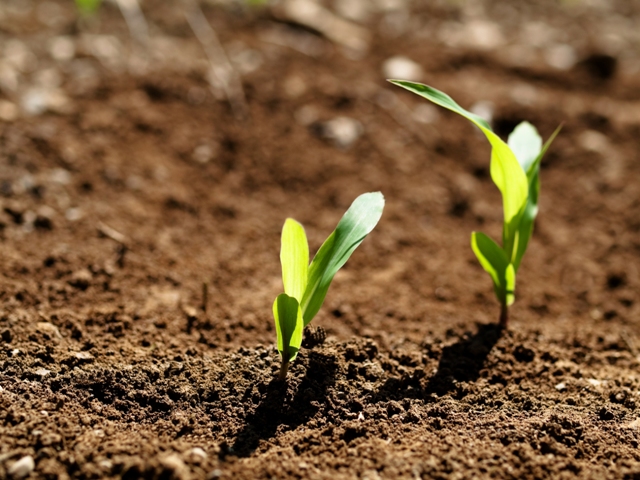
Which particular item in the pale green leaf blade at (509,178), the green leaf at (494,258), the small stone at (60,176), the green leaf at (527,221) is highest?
the pale green leaf blade at (509,178)

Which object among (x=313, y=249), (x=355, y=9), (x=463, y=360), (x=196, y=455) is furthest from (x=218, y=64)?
(x=196, y=455)

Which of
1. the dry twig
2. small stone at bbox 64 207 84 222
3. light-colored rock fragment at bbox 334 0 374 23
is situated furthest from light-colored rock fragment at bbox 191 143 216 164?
light-colored rock fragment at bbox 334 0 374 23

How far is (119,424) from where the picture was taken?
140 cm

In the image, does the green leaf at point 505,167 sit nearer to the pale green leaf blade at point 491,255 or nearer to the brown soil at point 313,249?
the pale green leaf blade at point 491,255

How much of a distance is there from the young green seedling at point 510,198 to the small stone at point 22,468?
112 cm

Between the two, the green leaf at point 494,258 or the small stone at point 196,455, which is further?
the green leaf at point 494,258

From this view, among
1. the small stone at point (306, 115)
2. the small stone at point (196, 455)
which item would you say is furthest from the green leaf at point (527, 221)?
the small stone at point (306, 115)

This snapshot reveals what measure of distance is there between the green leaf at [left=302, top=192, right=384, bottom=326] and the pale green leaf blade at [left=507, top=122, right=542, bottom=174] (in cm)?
→ 53

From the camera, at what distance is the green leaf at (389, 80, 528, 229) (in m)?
1.42

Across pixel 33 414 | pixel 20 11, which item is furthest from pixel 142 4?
pixel 33 414

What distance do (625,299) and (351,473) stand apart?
4.50ft

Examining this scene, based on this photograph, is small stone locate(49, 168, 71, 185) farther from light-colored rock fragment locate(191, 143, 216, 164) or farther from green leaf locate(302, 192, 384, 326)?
green leaf locate(302, 192, 384, 326)

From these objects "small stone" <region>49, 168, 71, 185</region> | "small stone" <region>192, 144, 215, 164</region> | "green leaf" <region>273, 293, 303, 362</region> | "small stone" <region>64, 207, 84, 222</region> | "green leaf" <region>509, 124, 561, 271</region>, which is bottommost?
"small stone" <region>64, 207, 84, 222</region>

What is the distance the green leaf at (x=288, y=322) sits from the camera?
1379mm
